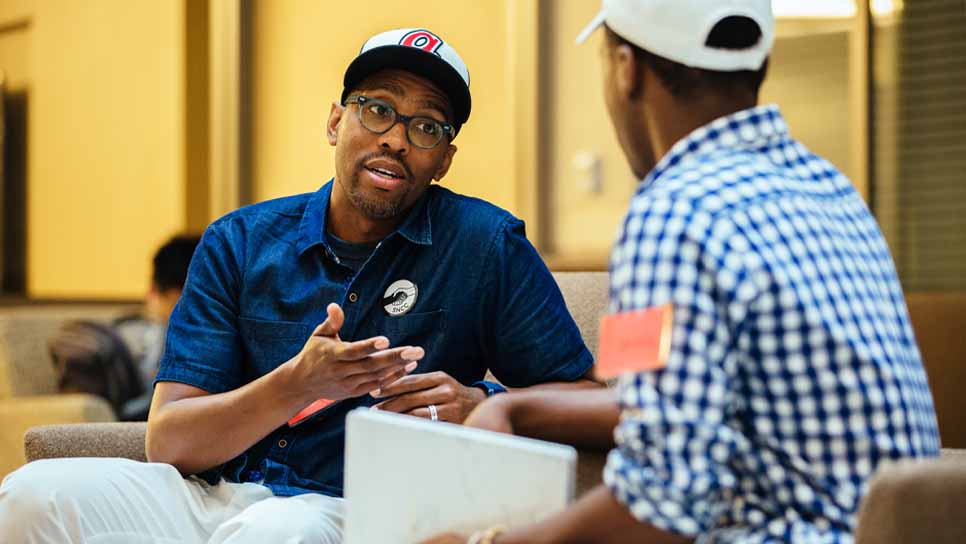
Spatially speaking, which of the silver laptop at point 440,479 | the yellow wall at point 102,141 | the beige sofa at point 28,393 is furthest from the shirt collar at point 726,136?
the yellow wall at point 102,141

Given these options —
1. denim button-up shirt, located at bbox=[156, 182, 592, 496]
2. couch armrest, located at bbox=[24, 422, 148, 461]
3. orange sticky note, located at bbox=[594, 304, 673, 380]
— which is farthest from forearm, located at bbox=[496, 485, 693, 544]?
couch armrest, located at bbox=[24, 422, 148, 461]

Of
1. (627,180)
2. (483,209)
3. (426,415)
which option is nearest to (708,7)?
(426,415)

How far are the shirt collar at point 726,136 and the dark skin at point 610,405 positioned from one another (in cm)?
3

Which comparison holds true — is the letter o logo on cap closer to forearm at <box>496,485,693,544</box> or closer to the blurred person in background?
forearm at <box>496,485,693,544</box>

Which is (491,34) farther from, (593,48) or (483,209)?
(483,209)

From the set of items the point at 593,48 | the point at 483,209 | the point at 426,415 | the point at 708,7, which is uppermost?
the point at 593,48

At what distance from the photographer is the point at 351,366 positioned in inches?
67.6

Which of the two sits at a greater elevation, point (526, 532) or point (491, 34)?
point (491, 34)

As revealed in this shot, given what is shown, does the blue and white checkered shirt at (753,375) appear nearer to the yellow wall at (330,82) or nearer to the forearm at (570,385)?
the forearm at (570,385)

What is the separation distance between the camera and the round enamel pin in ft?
6.66

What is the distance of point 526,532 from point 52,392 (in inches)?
143

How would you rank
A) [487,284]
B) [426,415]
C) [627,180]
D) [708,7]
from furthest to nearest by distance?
[627,180]
[487,284]
[426,415]
[708,7]

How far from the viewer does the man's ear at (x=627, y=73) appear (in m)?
1.29

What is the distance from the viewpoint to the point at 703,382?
1103 millimetres
